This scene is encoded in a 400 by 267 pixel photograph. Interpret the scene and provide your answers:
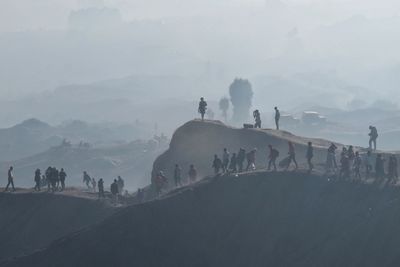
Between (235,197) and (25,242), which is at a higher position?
(235,197)

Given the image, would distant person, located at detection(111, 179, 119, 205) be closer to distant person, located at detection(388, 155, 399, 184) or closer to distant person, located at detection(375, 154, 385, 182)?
distant person, located at detection(375, 154, 385, 182)

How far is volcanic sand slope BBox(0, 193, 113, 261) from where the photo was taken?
66.6 m

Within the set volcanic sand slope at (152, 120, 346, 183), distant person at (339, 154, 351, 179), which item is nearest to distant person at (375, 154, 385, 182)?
distant person at (339, 154, 351, 179)

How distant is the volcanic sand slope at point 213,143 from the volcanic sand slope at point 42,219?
11724 mm

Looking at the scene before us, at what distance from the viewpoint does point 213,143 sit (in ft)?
260

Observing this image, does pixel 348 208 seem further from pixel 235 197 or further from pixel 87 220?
pixel 87 220

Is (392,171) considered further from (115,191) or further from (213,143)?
(213,143)

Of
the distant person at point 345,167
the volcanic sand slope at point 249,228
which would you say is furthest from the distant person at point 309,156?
the distant person at point 345,167

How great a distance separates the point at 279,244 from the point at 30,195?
2700 cm

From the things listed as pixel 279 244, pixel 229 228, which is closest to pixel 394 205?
pixel 279 244

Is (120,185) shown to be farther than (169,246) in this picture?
Yes

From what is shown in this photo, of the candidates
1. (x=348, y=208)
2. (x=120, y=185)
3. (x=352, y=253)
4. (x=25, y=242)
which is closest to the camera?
(x=352, y=253)

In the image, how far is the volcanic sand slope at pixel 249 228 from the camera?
48.8 metres

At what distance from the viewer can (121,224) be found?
56188mm
